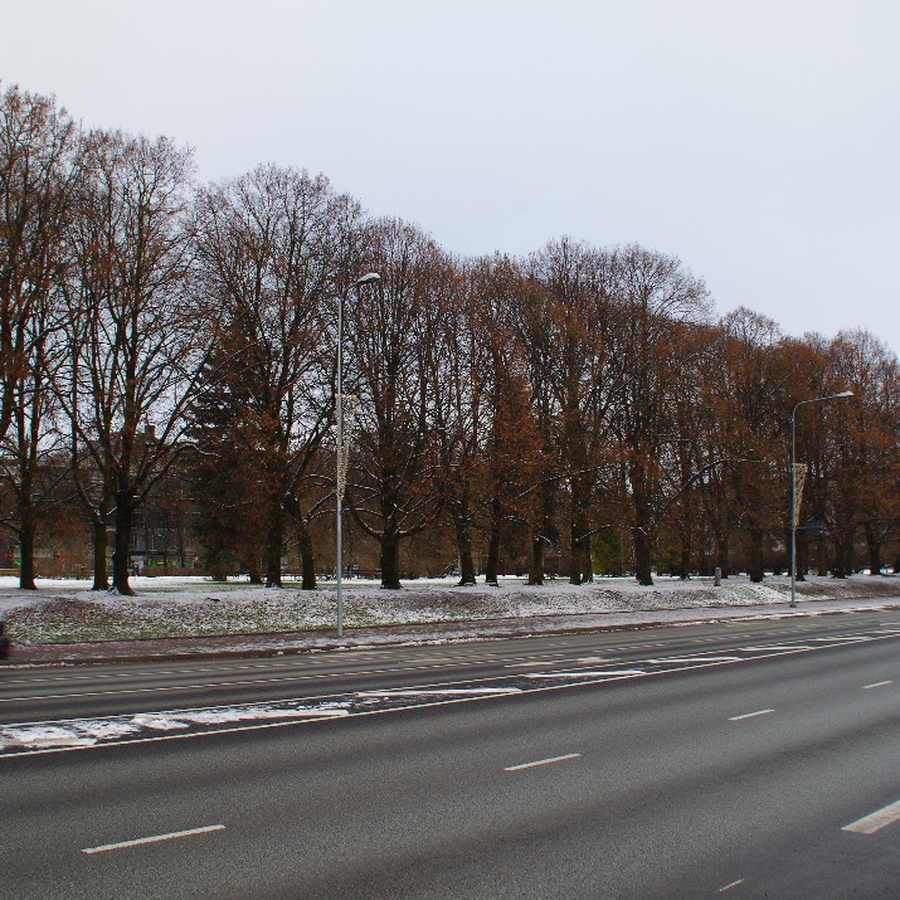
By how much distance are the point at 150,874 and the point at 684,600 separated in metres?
42.2

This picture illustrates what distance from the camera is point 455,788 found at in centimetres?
791

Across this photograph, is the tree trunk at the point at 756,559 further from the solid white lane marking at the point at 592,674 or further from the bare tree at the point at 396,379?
the solid white lane marking at the point at 592,674

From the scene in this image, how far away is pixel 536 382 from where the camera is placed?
1693 inches

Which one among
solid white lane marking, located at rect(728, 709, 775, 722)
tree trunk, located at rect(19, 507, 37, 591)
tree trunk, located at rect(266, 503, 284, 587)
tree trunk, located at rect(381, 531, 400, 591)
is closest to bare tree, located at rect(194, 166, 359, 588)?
tree trunk, located at rect(266, 503, 284, 587)

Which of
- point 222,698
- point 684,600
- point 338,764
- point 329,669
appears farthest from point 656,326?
point 338,764

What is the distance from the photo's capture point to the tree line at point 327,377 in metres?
28.5

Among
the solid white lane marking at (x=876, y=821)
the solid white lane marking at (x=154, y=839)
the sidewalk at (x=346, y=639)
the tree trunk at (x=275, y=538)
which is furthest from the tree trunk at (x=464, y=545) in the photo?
the solid white lane marking at (x=154, y=839)

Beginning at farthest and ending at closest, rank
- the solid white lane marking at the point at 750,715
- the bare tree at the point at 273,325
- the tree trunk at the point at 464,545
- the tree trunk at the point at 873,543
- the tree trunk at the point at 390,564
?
the tree trunk at the point at 873,543 < the tree trunk at the point at 464,545 < the tree trunk at the point at 390,564 < the bare tree at the point at 273,325 < the solid white lane marking at the point at 750,715

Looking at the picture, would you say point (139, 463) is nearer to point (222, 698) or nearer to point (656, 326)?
point (222, 698)

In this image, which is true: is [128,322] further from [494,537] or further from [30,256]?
[494,537]

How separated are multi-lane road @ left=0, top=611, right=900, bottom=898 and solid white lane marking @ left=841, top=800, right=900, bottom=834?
3 cm

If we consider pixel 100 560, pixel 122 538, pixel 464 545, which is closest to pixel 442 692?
pixel 122 538

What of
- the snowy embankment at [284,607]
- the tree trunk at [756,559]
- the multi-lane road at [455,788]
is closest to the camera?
the multi-lane road at [455,788]

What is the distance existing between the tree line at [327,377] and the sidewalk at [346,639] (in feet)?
17.4
